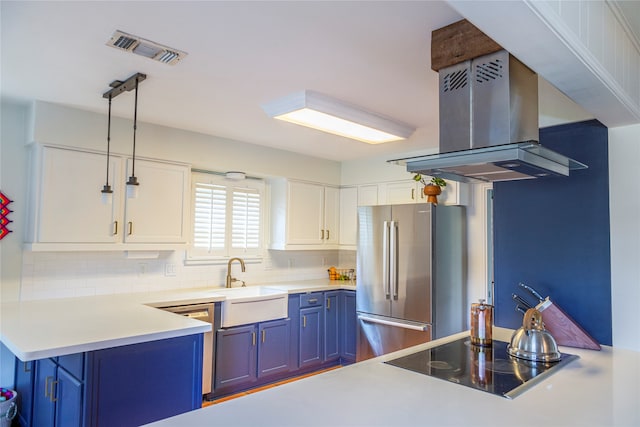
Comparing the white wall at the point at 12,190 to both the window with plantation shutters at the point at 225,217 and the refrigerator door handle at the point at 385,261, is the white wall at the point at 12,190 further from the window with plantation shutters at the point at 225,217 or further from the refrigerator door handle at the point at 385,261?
the refrigerator door handle at the point at 385,261

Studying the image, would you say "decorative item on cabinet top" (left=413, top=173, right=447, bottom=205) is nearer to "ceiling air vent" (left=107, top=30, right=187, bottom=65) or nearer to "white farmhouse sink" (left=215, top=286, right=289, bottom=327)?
"white farmhouse sink" (left=215, top=286, right=289, bottom=327)

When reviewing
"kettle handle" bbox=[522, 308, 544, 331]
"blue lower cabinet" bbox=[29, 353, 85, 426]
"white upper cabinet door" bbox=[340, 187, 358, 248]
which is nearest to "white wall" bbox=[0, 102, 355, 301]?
"blue lower cabinet" bbox=[29, 353, 85, 426]

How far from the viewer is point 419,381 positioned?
1582mm

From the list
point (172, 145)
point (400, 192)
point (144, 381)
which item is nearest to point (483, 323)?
point (144, 381)

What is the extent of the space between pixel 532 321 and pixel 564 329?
304 mm

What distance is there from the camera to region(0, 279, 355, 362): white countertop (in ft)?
6.63

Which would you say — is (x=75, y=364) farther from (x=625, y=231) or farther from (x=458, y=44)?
(x=625, y=231)

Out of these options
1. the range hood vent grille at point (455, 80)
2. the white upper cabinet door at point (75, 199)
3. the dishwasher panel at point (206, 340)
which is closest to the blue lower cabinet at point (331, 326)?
the dishwasher panel at point (206, 340)

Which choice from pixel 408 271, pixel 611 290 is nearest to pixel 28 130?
pixel 408 271

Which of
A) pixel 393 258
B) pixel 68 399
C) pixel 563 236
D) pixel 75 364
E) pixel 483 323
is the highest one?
pixel 563 236

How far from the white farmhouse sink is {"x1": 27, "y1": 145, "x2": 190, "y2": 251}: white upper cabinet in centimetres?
67

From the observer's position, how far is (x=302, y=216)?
4.78 metres

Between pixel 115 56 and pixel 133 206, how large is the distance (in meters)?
1.46

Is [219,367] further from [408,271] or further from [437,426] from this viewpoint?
[437,426]
